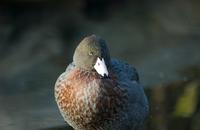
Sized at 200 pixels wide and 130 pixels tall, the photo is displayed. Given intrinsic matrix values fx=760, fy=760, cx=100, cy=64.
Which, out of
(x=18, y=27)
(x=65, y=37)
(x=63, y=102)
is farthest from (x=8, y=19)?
(x=63, y=102)

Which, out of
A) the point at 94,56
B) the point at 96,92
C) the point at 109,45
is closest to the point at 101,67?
the point at 94,56

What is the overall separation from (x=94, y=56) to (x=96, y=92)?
0.33 m

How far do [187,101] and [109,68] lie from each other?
2356 mm

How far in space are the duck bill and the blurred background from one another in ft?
5.36

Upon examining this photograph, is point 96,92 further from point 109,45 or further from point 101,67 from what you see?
point 109,45

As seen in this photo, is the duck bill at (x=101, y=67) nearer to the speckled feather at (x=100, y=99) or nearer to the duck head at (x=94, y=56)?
the duck head at (x=94, y=56)

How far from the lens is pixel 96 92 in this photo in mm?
6645

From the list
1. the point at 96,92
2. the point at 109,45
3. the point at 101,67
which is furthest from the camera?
the point at 109,45

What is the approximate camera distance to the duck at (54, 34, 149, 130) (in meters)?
6.57

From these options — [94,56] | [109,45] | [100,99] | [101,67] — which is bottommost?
[100,99]

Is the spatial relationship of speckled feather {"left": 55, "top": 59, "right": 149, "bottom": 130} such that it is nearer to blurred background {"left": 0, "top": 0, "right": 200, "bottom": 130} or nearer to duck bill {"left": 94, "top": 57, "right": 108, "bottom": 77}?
duck bill {"left": 94, "top": 57, "right": 108, "bottom": 77}

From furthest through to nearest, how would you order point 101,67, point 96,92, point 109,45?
point 109,45, point 96,92, point 101,67

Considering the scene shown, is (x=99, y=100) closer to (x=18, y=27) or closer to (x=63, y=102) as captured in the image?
(x=63, y=102)

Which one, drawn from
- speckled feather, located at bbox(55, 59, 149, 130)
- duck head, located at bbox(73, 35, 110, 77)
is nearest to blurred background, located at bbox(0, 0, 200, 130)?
speckled feather, located at bbox(55, 59, 149, 130)
